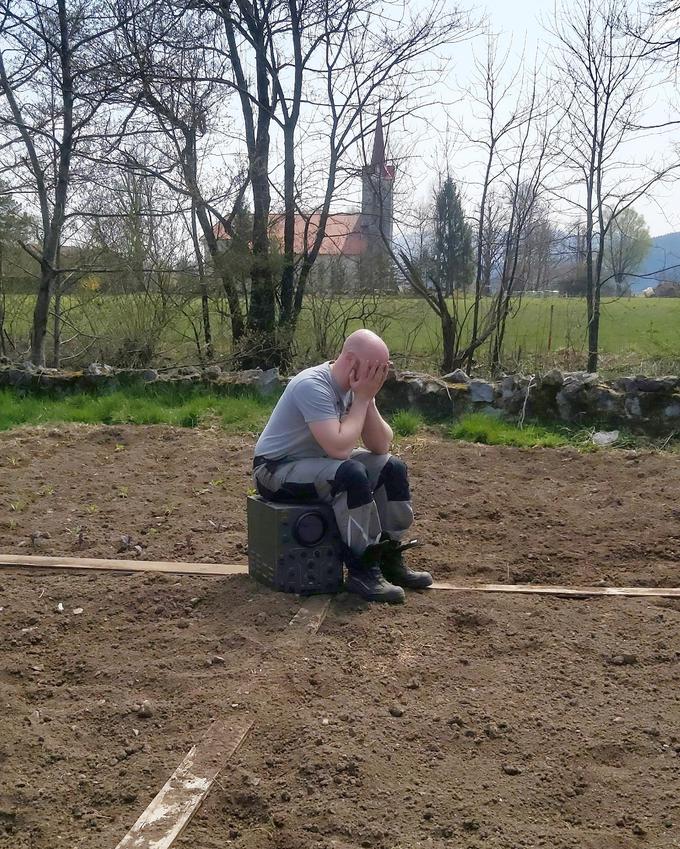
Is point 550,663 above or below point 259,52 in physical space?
below

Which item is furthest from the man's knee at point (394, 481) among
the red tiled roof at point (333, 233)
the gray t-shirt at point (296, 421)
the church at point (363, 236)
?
the red tiled roof at point (333, 233)

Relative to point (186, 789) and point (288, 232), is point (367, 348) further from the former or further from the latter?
point (288, 232)

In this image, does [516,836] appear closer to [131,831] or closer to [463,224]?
[131,831]

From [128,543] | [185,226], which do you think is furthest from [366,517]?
[185,226]

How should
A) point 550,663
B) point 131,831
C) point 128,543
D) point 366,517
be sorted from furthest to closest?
point 128,543 < point 366,517 < point 550,663 < point 131,831

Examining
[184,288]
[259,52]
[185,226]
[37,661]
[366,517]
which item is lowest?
[37,661]

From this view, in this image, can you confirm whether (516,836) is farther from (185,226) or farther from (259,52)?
(259,52)

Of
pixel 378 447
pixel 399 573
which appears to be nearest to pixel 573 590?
pixel 399 573

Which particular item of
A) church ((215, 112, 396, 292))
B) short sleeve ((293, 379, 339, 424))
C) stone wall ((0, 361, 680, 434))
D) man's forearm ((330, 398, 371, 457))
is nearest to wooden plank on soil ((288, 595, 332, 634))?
man's forearm ((330, 398, 371, 457))

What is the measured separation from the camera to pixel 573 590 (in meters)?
4.07

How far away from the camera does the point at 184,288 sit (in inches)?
492

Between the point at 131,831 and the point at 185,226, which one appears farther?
the point at 185,226

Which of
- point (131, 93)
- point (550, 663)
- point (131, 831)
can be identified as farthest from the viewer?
point (131, 93)

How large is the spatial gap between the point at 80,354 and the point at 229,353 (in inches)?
94.4
